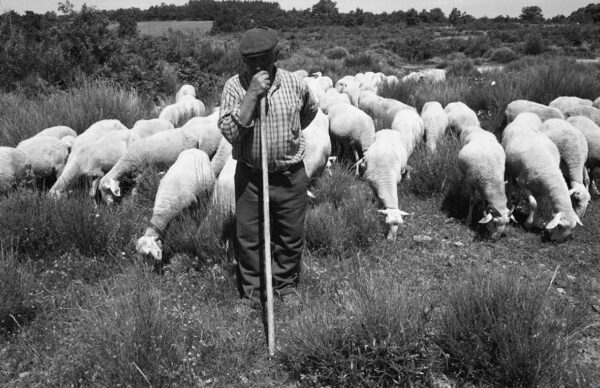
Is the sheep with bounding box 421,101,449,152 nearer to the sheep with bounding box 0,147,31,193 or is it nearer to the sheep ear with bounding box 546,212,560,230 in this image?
the sheep ear with bounding box 546,212,560,230

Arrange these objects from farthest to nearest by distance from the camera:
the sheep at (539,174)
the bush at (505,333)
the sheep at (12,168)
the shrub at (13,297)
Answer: the sheep at (12,168), the sheep at (539,174), the shrub at (13,297), the bush at (505,333)

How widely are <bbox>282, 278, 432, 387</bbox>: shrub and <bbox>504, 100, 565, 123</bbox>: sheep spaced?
6.44 meters

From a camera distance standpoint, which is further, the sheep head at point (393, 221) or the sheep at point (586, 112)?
the sheep at point (586, 112)

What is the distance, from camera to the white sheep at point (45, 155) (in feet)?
25.0

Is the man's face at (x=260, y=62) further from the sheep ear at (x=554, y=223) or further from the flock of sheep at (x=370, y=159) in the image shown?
the sheep ear at (x=554, y=223)

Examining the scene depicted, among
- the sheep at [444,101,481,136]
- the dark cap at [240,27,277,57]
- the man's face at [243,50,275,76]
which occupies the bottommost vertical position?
the sheep at [444,101,481,136]

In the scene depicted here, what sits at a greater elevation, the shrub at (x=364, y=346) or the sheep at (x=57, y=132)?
the sheep at (x=57, y=132)

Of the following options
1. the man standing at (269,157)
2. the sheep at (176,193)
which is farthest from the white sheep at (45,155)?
the man standing at (269,157)

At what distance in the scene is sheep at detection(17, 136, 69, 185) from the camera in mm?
7621

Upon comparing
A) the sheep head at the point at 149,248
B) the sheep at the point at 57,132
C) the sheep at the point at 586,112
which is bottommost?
the sheep head at the point at 149,248

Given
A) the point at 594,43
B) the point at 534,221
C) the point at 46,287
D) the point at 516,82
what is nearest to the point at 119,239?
the point at 46,287

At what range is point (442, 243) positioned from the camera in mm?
6145

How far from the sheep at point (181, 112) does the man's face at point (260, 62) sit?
6123 millimetres

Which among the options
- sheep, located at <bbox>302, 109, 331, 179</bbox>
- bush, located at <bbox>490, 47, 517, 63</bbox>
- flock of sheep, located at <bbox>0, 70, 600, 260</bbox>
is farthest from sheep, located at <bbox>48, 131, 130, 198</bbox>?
bush, located at <bbox>490, 47, 517, 63</bbox>
